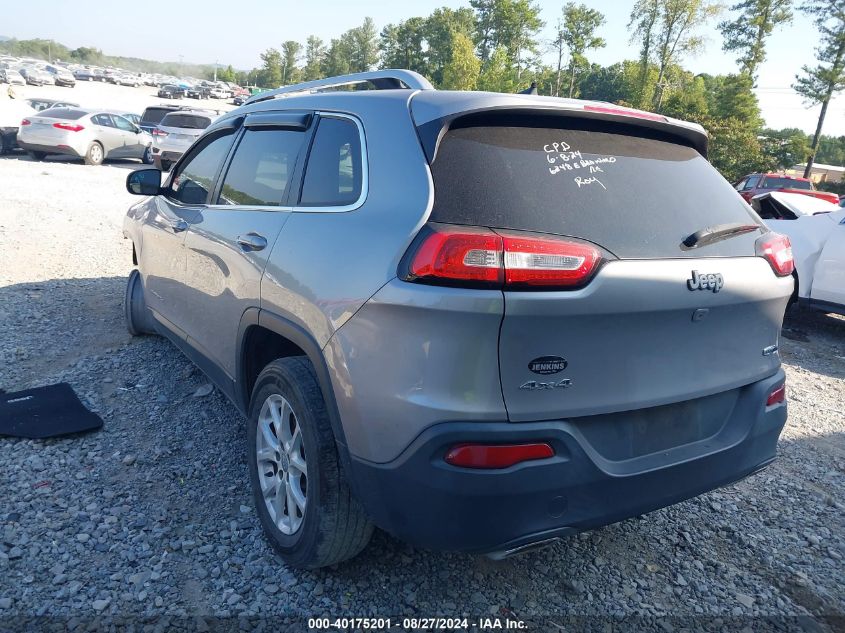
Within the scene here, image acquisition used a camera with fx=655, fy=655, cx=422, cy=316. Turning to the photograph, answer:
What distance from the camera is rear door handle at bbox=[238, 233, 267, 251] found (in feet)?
9.47

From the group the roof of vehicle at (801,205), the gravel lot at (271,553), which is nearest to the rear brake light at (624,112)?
the gravel lot at (271,553)

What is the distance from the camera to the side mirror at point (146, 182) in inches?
175

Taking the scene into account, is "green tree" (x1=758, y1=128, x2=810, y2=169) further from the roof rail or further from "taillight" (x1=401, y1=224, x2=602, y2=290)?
"taillight" (x1=401, y1=224, x2=602, y2=290)

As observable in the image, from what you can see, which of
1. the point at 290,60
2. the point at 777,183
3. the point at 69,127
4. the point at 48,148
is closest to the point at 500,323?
the point at 69,127

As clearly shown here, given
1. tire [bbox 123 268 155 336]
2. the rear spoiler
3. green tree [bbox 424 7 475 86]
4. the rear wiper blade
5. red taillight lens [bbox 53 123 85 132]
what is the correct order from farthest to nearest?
green tree [bbox 424 7 475 86] < red taillight lens [bbox 53 123 85 132] < tire [bbox 123 268 155 336] < the rear wiper blade < the rear spoiler

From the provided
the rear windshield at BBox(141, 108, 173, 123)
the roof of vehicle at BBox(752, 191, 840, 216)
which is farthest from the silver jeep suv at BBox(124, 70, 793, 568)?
the rear windshield at BBox(141, 108, 173, 123)

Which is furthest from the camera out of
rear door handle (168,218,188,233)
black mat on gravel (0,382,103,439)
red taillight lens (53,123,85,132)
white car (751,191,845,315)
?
red taillight lens (53,123,85,132)

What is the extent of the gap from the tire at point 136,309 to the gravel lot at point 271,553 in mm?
719

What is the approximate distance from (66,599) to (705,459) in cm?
247

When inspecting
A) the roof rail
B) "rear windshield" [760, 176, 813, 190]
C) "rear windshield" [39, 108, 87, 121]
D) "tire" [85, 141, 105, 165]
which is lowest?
"tire" [85, 141, 105, 165]

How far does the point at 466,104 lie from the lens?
225 cm

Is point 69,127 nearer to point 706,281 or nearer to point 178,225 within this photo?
point 178,225

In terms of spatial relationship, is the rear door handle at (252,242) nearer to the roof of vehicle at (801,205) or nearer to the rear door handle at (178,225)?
the rear door handle at (178,225)

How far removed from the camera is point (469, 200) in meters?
2.12
